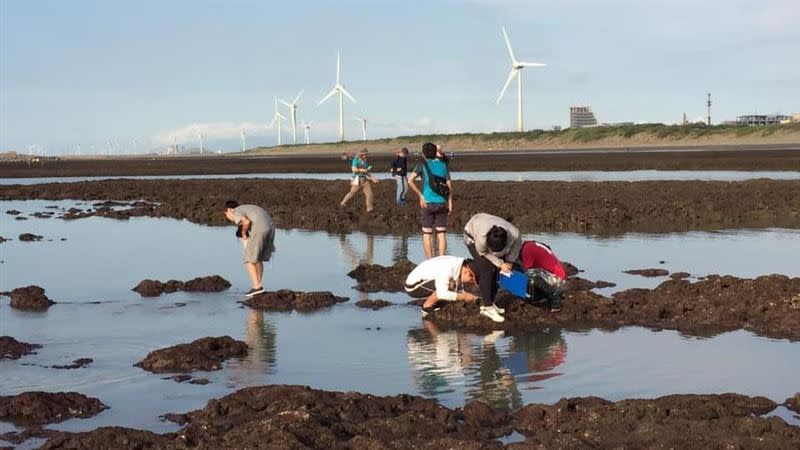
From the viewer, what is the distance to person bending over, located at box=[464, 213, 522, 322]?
455 inches

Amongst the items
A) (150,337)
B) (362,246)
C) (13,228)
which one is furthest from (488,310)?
(13,228)

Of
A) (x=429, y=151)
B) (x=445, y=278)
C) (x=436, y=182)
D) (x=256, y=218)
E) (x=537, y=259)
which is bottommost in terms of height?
(x=445, y=278)

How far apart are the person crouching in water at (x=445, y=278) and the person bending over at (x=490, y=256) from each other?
11.3 inches

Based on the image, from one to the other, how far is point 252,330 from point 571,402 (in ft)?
16.2

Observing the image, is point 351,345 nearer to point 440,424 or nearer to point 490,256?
point 490,256

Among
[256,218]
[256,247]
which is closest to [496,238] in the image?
[256,247]

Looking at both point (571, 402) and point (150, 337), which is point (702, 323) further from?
point (150, 337)

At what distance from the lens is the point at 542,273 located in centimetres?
1220

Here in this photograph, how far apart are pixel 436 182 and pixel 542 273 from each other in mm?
3777

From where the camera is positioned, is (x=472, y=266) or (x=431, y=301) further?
(x=431, y=301)

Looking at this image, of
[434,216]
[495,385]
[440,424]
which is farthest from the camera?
[434,216]

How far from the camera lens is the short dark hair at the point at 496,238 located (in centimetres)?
1134

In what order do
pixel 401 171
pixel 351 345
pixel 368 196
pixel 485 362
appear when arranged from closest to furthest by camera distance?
1. pixel 485 362
2. pixel 351 345
3. pixel 368 196
4. pixel 401 171

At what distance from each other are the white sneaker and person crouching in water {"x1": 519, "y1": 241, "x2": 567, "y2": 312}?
654 millimetres
